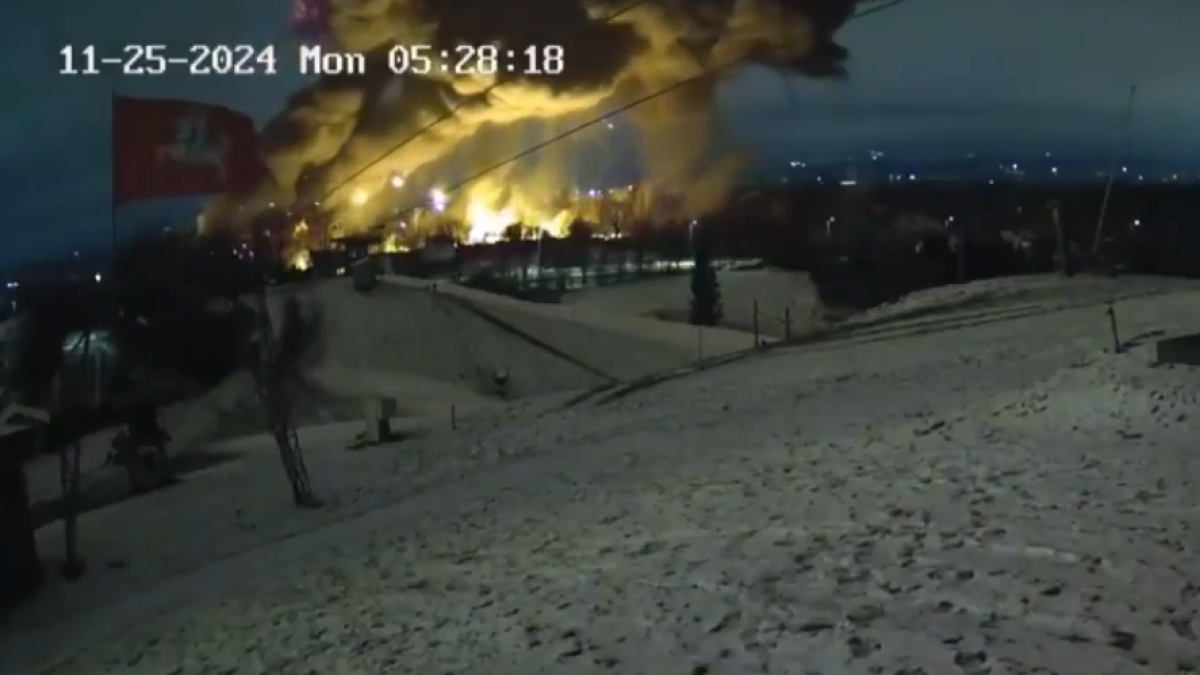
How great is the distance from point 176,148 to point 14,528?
22.6 ft

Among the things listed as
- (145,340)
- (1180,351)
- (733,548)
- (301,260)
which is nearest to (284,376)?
(301,260)

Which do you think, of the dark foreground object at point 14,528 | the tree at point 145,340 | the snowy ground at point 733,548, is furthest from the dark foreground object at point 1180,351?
the dark foreground object at point 14,528

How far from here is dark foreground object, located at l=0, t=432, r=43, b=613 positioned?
1012 cm

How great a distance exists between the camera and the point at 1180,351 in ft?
33.1

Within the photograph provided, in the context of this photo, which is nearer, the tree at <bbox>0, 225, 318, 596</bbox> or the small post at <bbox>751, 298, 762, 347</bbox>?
the tree at <bbox>0, 225, 318, 596</bbox>

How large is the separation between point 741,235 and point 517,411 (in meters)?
3.50

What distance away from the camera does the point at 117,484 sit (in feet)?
49.7

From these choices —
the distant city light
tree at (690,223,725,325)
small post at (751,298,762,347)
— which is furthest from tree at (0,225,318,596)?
small post at (751,298,762,347)

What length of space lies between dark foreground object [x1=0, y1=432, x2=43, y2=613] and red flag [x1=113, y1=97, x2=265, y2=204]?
5844 mm

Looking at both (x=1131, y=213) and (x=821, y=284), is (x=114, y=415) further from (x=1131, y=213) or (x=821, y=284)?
(x=1131, y=213)

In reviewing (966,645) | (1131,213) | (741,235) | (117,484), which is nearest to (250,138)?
(117,484)

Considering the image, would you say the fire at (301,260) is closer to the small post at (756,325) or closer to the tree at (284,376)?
the tree at (284,376)

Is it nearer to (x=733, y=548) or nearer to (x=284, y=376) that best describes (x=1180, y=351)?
(x=733, y=548)

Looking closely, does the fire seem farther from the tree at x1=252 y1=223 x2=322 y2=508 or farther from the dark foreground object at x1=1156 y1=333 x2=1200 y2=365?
the dark foreground object at x1=1156 y1=333 x2=1200 y2=365
